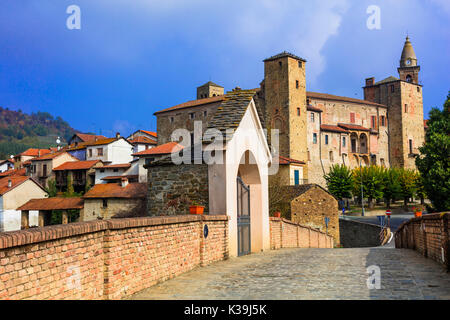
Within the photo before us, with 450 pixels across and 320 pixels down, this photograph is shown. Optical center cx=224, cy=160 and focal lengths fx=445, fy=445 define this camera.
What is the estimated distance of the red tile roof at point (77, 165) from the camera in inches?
2539

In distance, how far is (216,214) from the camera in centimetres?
1173

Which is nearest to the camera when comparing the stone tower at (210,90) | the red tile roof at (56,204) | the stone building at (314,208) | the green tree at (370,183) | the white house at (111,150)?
the stone building at (314,208)

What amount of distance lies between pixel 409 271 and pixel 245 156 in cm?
653

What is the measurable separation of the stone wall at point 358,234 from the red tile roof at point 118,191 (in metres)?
18.8

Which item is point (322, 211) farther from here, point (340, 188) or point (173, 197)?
point (173, 197)

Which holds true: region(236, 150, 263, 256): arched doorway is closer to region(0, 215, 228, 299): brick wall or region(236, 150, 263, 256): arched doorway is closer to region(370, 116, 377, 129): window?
region(0, 215, 228, 299): brick wall

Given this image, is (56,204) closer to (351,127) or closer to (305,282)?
(305,282)

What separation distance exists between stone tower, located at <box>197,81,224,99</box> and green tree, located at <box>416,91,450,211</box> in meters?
55.4

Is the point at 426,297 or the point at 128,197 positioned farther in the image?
the point at 128,197

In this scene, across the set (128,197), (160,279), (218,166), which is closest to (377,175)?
(128,197)

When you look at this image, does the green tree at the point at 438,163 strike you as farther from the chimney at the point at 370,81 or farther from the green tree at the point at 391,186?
the chimney at the point at 370,81

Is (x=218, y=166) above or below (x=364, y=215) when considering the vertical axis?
above

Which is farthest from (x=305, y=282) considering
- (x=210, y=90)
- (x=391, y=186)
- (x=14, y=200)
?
(x=210, y=90)

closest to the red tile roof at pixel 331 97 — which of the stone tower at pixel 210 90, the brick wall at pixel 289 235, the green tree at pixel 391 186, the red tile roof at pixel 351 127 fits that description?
the red tile roof at pixel 351 127
